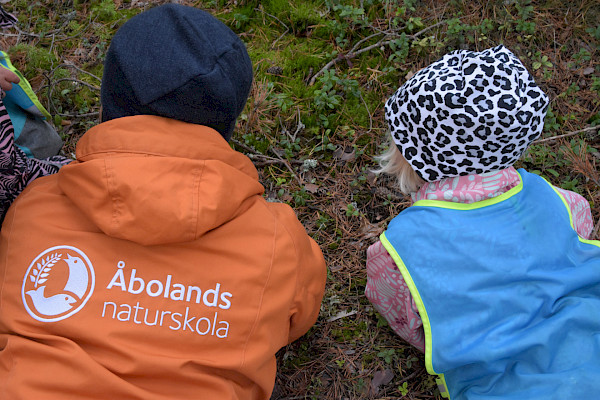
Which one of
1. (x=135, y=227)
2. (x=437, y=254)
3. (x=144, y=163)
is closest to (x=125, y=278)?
(x=135, y=227)

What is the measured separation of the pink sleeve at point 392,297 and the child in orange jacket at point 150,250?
67cm

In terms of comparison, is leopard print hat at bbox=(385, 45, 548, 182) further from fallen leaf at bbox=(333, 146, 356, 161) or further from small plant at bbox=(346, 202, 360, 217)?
fallen leaf at bbox=(333, 146, 356, 161)

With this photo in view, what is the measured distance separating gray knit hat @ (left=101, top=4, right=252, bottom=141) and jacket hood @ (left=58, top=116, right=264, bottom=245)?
0.10 metres

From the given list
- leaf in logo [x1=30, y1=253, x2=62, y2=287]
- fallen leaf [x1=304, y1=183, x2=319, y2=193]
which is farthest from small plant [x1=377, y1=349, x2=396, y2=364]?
leaf in logo [x1=30, y1=253, x2=62, y2=287]

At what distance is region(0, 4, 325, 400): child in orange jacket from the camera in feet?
5.47

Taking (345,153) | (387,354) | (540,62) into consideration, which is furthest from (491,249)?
(540,62)

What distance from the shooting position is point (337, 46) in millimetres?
3404

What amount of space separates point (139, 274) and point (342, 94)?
2.05m

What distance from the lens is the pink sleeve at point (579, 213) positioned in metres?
2.35

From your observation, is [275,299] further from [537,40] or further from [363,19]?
[537,40]

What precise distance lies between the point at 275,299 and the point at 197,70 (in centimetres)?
96

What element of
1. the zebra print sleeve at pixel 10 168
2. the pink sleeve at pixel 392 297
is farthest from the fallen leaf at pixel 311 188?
the zebra print sleeve at pixel 10 168

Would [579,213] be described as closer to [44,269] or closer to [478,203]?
[478,203]

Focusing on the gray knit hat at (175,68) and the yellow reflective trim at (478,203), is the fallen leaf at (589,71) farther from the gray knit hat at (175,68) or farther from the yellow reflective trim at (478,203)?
the gray knit hat at (175,68)
